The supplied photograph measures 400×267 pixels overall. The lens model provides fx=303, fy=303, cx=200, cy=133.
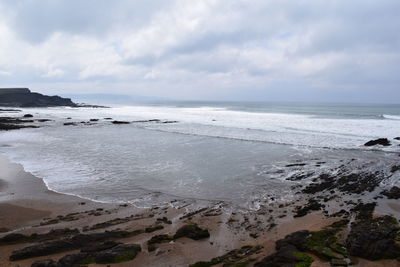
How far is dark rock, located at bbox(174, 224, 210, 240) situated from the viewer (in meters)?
8.98

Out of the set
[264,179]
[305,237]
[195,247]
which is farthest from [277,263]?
[264,179]

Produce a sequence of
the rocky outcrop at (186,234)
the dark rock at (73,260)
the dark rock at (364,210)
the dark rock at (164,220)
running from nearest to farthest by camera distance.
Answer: the dark rock at (73,260)
the rocky outcrop at (186,234)
the dark rock at (164,220)
the dark rock at (364,210)

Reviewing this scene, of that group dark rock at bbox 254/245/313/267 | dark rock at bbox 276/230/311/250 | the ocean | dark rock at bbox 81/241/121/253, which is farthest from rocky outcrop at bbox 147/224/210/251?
the ocean

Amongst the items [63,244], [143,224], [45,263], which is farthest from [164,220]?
[45,263]

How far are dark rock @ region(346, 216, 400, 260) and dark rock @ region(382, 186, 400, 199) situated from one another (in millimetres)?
5028

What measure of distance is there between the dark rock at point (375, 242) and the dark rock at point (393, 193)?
5.03 metres

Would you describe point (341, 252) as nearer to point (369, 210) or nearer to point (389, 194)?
point (369, 210)

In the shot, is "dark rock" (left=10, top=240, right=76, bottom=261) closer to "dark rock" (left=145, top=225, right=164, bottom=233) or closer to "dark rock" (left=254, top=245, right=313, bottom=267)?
"dark rock" (left=145, top=225, right=164, bottom=233)

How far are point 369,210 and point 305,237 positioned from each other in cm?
442

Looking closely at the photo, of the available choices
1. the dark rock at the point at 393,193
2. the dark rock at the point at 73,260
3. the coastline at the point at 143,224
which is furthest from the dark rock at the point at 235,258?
the dark rock at the point at 393,193

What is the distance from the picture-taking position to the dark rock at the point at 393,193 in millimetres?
13031

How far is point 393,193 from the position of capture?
43.8 ft

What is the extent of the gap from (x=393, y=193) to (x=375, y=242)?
22.8 feet

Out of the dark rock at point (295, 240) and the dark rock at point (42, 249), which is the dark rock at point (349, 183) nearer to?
the dark rock at point (295, 240)
